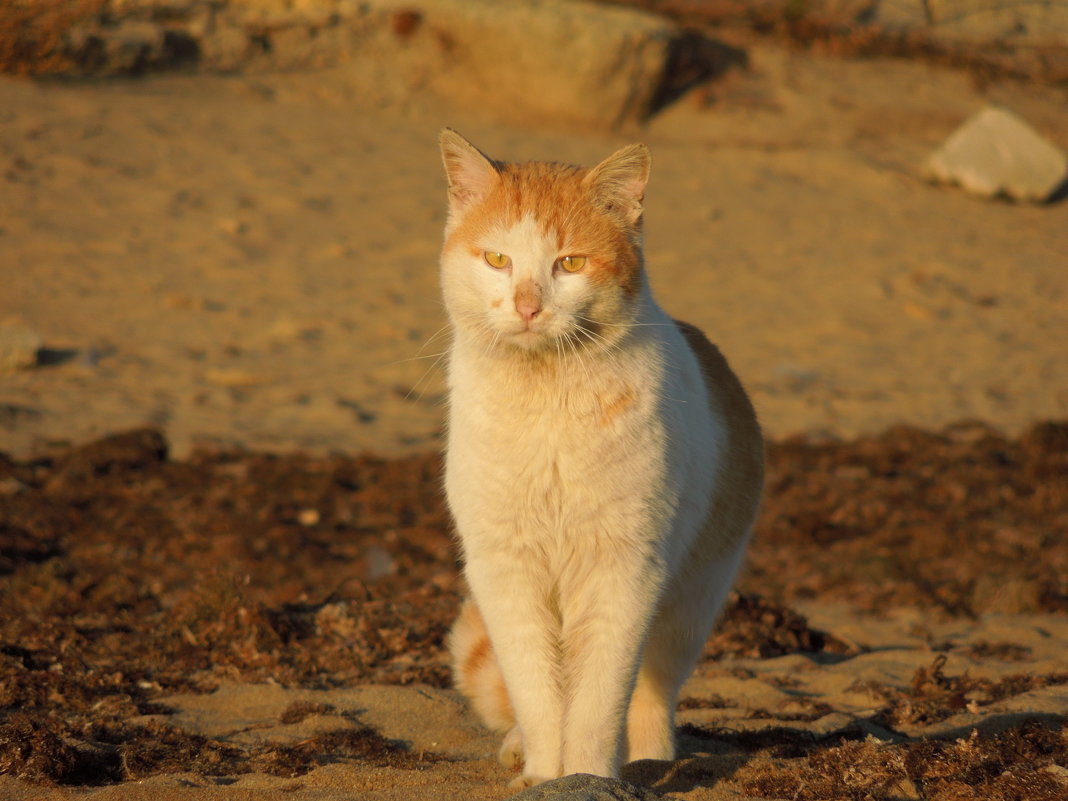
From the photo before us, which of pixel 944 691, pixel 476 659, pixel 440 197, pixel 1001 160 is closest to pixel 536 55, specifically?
pixel 440 197

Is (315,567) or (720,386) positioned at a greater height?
(720,386)

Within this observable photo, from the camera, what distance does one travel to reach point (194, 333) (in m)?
8.84

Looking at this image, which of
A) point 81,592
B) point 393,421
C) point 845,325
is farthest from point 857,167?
point 81,592

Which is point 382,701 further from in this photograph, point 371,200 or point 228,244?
point 371,200

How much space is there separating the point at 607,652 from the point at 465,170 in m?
1.47

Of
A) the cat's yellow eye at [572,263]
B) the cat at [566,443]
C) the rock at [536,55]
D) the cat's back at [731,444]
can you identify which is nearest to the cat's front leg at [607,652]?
the cat at [566,443]

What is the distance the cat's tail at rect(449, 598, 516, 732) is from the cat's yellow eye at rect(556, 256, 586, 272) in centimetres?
115

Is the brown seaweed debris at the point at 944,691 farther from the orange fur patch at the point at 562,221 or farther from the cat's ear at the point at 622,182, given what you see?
the cat's ear at the point at 622,182

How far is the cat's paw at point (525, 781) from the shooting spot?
121 inches

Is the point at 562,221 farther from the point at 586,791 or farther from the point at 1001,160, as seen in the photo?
the point at 1001,160

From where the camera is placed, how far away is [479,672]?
3.73 m

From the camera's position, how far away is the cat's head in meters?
3.11

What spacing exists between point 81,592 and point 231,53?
952 centimetres

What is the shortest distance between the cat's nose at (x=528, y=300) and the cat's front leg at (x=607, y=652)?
675mm
